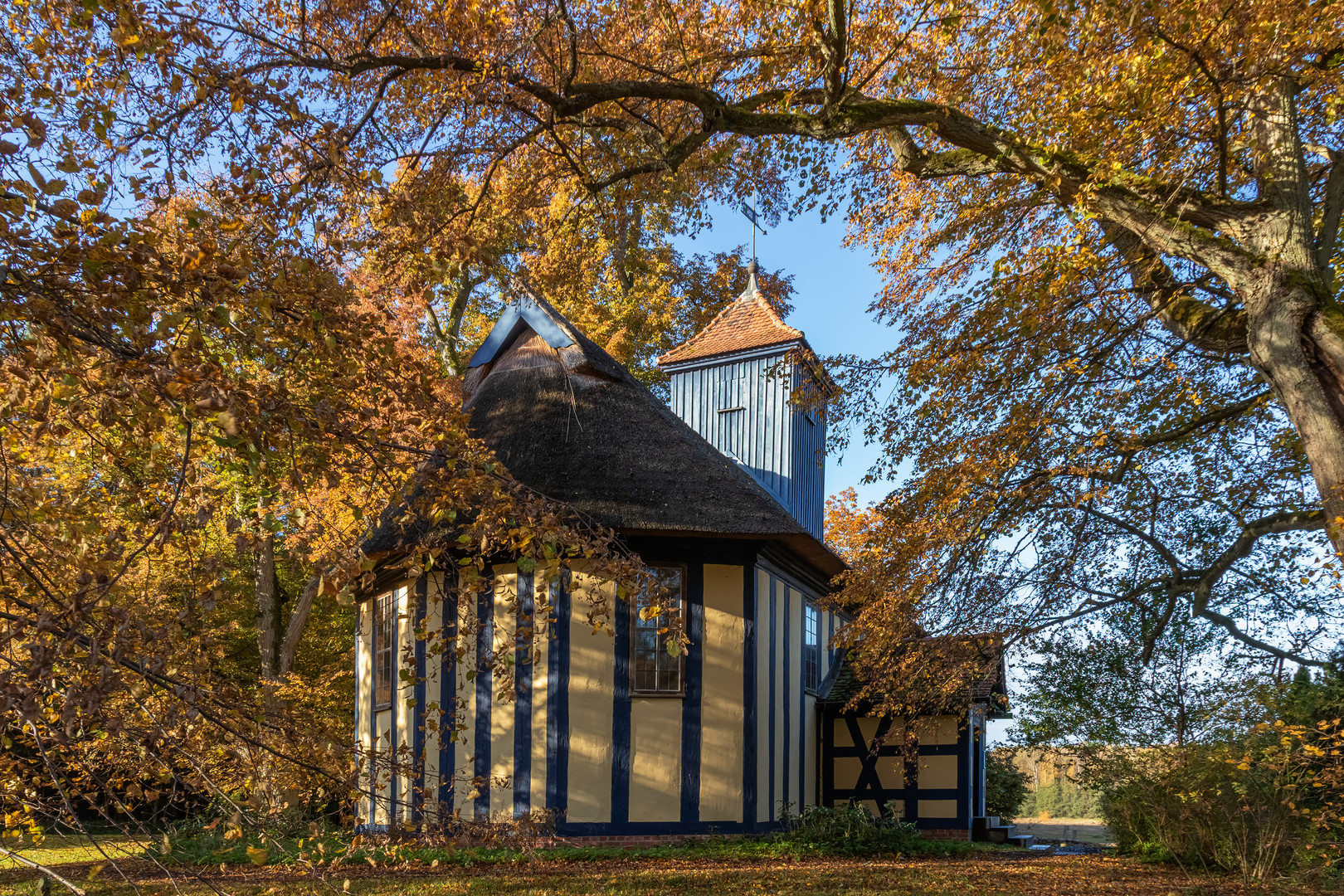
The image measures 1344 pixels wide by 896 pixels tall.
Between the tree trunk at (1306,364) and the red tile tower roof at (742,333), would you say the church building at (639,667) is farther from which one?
the tree trunk at (1306,364)

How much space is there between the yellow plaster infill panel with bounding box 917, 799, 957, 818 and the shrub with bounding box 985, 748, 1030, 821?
5.33 meters

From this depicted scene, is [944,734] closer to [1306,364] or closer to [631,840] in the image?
[631,840]

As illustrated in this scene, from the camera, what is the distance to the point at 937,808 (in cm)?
1562

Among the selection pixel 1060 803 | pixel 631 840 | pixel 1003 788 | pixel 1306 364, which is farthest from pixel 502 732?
pixel 1060 803

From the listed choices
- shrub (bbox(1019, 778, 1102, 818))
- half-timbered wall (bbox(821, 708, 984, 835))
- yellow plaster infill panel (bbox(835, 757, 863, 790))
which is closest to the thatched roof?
half-timbered wall (bbox(821, 708, 984, 835))

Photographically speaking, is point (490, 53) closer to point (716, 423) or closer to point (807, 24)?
point (807, 24)

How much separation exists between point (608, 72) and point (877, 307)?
422 centimetres

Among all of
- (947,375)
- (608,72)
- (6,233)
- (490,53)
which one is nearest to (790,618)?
(947,375)

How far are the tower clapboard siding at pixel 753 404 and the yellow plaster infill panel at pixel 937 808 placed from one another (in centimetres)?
471

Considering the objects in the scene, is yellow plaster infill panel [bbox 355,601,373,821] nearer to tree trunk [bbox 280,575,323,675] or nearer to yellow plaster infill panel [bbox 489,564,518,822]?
yellow plaster infill panel [bbox 489,564,518,822]

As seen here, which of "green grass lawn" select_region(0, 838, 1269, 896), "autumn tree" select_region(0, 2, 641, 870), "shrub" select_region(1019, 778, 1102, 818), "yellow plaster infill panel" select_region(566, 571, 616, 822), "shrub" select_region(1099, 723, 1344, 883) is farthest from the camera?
"shrub" select_region(1019, 778, 1102, 818)

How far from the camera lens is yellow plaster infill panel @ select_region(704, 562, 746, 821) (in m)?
12.5

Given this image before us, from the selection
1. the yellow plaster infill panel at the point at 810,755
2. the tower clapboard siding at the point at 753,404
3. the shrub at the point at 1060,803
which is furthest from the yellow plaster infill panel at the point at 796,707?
the shrub at the point at 1060,803

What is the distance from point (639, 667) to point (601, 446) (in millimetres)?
3032
